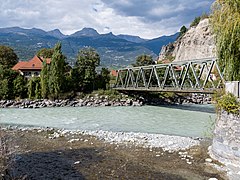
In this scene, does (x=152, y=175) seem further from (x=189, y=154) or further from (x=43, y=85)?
(x=43, y=85)

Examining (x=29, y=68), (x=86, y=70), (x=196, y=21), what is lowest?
(x=86, y=70)

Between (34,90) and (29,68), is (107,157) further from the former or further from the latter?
(29,68)

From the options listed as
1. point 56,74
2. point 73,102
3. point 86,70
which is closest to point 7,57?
point 86,70

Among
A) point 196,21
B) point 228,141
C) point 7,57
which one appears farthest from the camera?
point 196,21

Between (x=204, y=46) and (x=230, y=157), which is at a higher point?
(x=204, y=46)

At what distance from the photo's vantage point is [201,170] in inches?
387

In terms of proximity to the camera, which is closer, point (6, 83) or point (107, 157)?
point (107, 157)

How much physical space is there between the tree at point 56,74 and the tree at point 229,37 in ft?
97.0

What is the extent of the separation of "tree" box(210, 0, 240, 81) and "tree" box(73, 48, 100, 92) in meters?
32.1

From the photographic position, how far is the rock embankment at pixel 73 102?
1412 inches

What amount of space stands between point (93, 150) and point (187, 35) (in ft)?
271

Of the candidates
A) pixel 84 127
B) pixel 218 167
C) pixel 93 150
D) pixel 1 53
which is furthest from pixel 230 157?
pixel 1 53

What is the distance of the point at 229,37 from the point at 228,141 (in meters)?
5.51

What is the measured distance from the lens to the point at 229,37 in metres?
13.1
